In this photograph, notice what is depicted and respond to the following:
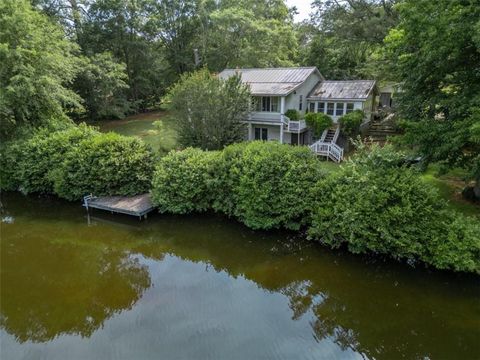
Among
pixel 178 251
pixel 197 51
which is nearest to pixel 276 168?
pixel 178 251

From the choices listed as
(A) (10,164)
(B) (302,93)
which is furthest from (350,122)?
(A) (10,164)

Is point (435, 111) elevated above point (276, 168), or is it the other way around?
point (435, 111)

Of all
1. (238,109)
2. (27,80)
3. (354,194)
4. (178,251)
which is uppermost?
(27,80)

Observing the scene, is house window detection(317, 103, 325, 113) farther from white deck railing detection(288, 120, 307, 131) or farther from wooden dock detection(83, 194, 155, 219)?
wooden dock detection(83, 194, 155, 219)

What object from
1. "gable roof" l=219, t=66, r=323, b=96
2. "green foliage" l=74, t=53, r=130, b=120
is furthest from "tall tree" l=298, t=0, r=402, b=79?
"green foliage" l=74, t=53, r=130, b=120

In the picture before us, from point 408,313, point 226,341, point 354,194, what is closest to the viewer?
point 226,341

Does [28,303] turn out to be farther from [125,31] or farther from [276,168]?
[125,31]

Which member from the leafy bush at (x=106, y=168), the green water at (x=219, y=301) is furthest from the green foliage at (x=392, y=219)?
the leafy bush at (x=106, y=168)
